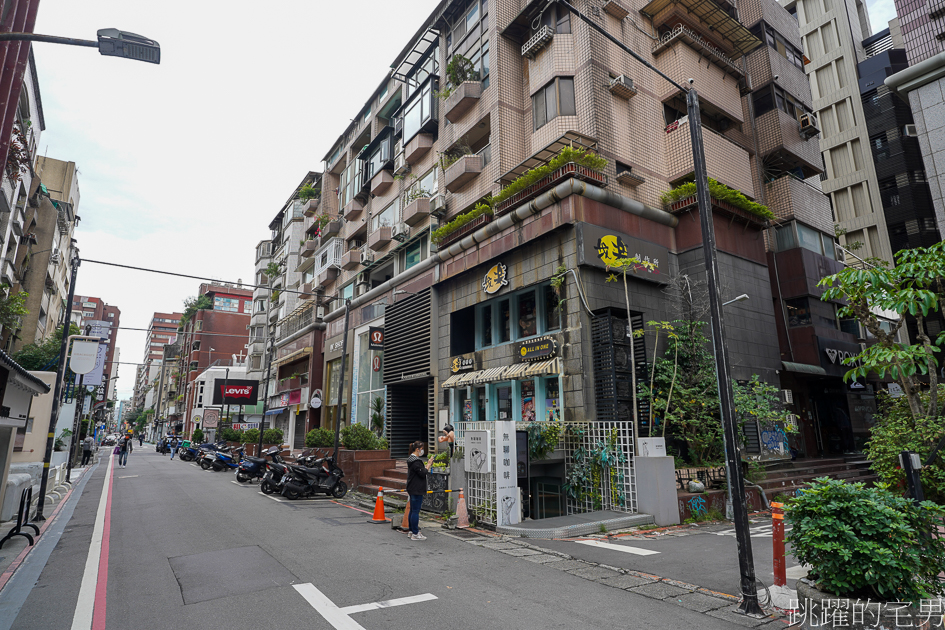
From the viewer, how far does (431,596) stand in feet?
20.8

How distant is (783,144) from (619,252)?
1169 centimetres

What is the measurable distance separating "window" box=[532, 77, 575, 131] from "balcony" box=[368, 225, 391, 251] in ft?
35.6

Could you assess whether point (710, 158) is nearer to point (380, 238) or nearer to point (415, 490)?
point (415, 490)

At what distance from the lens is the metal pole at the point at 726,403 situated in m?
5.92

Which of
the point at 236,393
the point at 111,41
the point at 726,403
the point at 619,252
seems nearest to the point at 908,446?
the point at 726,403

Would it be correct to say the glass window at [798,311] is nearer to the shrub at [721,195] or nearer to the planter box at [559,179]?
the shrub at [721,195]

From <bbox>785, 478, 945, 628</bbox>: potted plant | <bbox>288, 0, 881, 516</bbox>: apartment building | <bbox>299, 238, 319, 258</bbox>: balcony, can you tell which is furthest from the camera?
<bbox>299, 238, 319, 258</bbox>: balcony

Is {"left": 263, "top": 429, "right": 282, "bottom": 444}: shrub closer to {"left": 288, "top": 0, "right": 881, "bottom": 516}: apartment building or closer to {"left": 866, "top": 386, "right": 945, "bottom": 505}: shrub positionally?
{"left": 288, "top": 0, "right": 881, "bottom": 516}: apartment building

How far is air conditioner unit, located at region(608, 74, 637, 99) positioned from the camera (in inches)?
716

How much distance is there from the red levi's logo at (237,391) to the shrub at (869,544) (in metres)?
43.3

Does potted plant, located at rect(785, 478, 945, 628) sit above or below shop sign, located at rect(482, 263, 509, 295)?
below

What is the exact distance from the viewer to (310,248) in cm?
4141

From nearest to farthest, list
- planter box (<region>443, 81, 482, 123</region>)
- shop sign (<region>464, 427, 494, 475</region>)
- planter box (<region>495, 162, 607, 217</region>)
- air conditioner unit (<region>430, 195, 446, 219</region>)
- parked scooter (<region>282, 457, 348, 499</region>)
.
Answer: shop sign (<region>464, 427, 494, 475</region>), parked scooter (<region>282, 457, 348, 499</region>), planter box (<region>495, 162, 607, 217</region>), planter box (<region>443, 81, 482, 123</region>), air conditioner unit (<region>430, 195, 446, 219</region>)

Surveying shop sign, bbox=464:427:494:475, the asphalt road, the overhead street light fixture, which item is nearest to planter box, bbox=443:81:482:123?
shop sign, bbox=464:427:494:475
